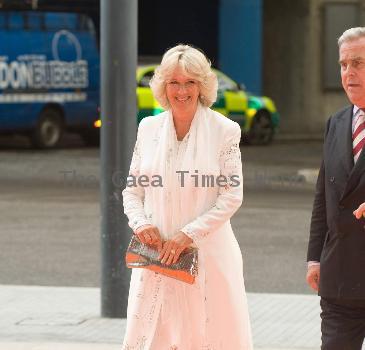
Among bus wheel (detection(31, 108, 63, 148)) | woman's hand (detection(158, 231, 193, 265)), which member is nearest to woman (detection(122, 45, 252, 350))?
woman's hand (detection(158, 231, 193, 265))

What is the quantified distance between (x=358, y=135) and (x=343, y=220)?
0.33 meters

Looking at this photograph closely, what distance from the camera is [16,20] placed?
970 inches

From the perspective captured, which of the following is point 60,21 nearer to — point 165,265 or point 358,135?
point 165,265

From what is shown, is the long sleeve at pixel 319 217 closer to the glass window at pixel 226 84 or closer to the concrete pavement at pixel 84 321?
the concrete pavement at pixel 84 321

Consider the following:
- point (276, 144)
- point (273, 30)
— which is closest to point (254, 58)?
point (273, 30)

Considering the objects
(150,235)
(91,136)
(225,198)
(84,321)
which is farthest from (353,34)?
(91,136)

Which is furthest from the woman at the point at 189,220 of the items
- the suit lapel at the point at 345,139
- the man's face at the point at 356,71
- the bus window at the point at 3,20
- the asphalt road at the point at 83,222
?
the bus window at the point at 3,20

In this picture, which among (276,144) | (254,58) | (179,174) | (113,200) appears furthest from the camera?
(254,58)

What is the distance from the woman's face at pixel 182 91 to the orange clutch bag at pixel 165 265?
22.7 inches

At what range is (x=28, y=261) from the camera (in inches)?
432

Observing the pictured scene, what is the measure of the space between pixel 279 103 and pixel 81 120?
804 cm

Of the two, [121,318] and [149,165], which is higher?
[149,165]

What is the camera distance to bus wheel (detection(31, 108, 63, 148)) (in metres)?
25.1

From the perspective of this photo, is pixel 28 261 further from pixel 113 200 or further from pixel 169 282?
pixel 169 282
